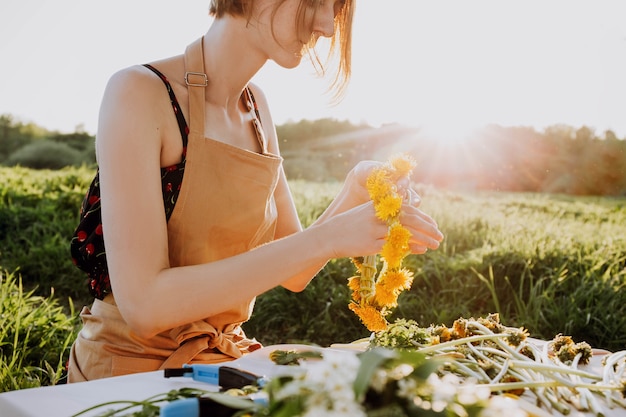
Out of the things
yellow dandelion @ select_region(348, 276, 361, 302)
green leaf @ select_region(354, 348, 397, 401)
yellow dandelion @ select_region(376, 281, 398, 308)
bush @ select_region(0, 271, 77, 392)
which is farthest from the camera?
bush @ select_region(0, 271, 77, 392)

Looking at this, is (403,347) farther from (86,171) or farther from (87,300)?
(86,171)

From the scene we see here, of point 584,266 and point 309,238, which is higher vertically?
point 309,238

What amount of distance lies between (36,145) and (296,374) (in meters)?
14.2

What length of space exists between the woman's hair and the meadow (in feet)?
6.18

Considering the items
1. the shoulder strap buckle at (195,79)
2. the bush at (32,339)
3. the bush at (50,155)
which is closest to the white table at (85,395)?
the shoulder strap buckle at (195,79)

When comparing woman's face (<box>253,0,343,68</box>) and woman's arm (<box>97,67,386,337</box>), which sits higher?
woman's face (<box>253,0,343,68</box>)

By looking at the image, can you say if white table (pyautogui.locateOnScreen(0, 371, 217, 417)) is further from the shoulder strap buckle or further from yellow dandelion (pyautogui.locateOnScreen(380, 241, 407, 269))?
the shoulder strap buckle

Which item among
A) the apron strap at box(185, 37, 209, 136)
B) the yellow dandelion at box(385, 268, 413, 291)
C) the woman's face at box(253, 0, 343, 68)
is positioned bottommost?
the yellow dandelion at box(385, 268, 413, 291)

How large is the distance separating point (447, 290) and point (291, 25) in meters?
3.30

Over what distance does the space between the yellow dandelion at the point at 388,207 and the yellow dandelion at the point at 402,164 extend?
5.1 inches

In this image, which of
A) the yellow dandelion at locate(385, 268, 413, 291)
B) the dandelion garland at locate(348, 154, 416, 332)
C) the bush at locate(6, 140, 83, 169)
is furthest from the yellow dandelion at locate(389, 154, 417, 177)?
the bush at locate(6, 140, 83, 169)

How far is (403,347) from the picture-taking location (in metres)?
1.36

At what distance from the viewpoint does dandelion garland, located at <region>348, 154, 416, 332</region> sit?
4.71 feet

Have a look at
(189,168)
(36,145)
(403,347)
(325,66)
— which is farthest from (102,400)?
(36,145)
